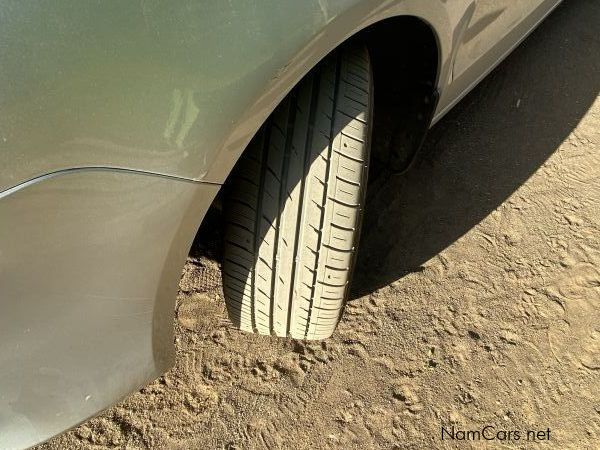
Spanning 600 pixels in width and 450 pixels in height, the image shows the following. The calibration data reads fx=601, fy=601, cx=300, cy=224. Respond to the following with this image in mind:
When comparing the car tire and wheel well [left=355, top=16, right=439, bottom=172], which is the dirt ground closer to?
wheel well [left=355, top=16, right=439, bottom=172]

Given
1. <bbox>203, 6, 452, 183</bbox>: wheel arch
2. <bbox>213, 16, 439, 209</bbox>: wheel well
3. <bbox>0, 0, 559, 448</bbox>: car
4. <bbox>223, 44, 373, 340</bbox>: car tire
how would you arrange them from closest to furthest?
<bbox>0, 0, 559, 448</bbox>: car < <bbox>203, 6, 452, 183</bbox>: wheel arch < <bbox>223, 44, 373, 340</bbox>: car tire < <bbox>213, 16, 439, 209</bbox>: wheel well

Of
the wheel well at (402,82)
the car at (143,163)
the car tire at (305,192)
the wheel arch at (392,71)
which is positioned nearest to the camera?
the car at (143,163)

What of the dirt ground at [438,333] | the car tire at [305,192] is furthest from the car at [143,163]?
the dirt ground at [438,333]

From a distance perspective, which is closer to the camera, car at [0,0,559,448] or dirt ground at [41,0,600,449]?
car at [0,0,559,448]

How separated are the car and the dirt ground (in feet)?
1.66

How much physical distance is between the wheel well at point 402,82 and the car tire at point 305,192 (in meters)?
0.19

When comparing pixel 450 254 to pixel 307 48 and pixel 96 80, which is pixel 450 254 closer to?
pixel 307 48

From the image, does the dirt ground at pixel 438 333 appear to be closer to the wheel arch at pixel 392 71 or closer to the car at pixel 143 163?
the wheel arch at pixel 392 71

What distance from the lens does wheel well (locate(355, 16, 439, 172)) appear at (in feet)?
5.88

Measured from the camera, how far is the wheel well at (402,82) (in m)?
1.79

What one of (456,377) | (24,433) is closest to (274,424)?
(456,377)

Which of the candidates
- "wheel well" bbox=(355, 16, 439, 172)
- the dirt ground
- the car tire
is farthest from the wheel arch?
the dirt ground

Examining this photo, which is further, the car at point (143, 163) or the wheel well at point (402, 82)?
the wheel well at point (402, 82)

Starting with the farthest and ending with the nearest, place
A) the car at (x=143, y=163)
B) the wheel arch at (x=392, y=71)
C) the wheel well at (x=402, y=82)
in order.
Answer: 1. the wheel well at (x=402, y=82)
2. the wheel arch at (x=392, y=71)
3. the car at (x=143, y=163)
